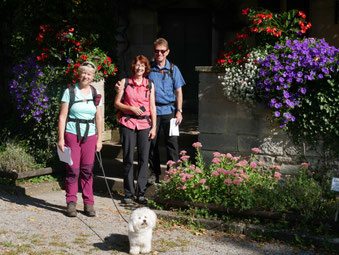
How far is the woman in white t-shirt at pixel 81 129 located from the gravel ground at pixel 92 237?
0.31 metres

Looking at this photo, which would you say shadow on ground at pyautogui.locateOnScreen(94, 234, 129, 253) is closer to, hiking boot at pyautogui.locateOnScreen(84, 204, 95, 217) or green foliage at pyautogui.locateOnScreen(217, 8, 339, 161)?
hiking boot at pyautogui.locateOnScreen(84, 204, 95, 217)

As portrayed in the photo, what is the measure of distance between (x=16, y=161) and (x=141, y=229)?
145 inches

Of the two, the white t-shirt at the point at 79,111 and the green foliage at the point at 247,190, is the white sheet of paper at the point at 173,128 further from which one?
the white t-shirt at the point at 79,111

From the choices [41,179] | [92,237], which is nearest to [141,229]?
[92,237]

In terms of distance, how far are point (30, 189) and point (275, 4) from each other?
5.55 metres

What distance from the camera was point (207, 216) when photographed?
5875 millimetres

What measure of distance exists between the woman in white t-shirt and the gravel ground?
31cm

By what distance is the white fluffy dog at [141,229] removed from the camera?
15.5 feet

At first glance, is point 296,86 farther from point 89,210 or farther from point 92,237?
point 92,237

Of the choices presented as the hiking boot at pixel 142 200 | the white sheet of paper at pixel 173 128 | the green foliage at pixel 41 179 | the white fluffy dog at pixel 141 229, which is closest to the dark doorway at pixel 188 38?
the green foliage at pixel 41 179

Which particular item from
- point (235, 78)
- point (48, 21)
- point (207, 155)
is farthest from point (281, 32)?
Answer: point (48, 21)

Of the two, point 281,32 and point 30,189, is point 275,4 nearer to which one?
point 281,32

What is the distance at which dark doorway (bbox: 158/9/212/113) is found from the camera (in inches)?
424

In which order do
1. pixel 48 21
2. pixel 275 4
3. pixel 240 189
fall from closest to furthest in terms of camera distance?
pixel 240 189 < pixel 48 21 < pixel 275 4
